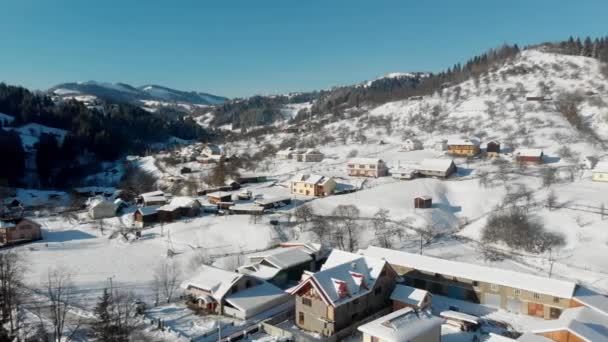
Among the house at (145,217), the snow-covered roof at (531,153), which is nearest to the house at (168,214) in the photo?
the house at (145,217)

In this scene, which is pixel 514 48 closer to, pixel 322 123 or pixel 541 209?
pixel 322 123

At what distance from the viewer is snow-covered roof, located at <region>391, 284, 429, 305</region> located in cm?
2275

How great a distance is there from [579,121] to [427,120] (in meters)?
25.8

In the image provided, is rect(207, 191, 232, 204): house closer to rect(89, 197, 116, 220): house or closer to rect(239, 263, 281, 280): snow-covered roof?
rect(89, 197, 116, 220): house

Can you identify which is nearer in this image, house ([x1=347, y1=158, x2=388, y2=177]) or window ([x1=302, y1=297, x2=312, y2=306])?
window ([x1=302, y1=297, x2=312, y2=306])

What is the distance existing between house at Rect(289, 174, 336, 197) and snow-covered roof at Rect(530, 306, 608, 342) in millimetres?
29224

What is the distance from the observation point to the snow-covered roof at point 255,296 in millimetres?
23141

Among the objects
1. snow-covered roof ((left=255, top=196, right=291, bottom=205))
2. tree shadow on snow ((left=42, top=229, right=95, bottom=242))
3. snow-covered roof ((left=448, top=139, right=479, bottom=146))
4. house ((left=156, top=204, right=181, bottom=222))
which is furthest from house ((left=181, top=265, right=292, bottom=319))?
snow-covered roof ((left=448, top=139, right=479, bottom=146))

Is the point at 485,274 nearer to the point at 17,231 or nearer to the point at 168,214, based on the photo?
the point at 168,214

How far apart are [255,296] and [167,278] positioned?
26.6 ft

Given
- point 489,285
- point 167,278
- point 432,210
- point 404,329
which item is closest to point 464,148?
point 432,210

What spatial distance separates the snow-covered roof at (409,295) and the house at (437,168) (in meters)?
29.6

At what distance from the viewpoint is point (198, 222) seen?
41.8 m

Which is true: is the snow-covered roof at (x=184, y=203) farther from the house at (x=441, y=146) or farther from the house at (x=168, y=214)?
the house at (x=441, y=146)
